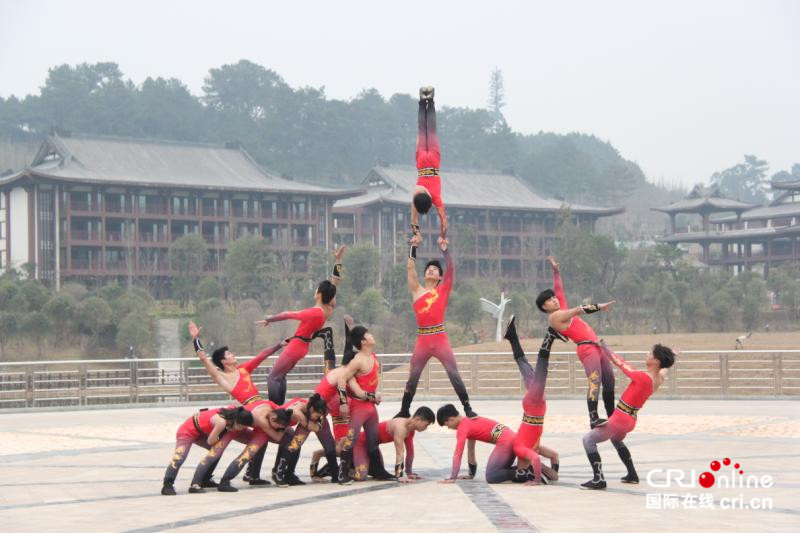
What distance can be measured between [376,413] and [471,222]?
68230 mm

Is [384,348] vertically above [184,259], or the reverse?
[184,259]

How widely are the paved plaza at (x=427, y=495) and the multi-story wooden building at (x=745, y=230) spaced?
67.4 meters

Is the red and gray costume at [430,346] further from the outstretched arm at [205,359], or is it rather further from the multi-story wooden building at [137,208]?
the multi-story wooden building at [137,208]

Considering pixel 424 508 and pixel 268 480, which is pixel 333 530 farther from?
pixel 268 480

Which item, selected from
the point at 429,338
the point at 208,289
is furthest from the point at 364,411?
the point at 208,289

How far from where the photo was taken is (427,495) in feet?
38.0

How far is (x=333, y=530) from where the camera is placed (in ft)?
31.4

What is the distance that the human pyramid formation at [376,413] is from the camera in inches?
482

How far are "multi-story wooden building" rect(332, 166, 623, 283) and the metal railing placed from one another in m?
31.6

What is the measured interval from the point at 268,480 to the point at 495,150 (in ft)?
336

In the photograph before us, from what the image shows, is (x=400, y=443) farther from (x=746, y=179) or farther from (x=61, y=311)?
(x=746, y=179)

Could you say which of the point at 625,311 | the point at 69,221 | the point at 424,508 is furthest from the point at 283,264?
the point at 424,508

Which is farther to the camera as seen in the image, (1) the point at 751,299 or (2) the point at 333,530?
(1) the point at 751,299

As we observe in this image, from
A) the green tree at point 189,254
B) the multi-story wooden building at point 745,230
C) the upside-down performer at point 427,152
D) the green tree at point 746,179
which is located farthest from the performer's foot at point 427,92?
the green tree at point 746,179
